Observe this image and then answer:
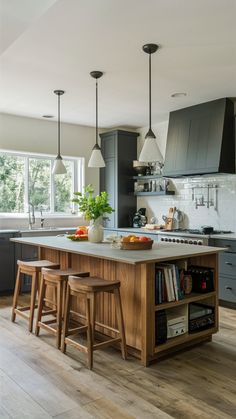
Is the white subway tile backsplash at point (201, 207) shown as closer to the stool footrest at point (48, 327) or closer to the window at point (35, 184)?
the window at point (35, 184)

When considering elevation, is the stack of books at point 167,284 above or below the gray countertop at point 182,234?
below

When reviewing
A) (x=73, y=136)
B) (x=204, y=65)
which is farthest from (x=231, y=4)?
(x=73, y=136)

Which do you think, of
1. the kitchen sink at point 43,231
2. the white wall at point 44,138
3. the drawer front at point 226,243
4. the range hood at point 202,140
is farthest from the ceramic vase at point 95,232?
the white wall at point 44,138

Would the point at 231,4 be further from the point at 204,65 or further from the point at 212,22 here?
the point at 204,65

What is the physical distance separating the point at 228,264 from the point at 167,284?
172 cm

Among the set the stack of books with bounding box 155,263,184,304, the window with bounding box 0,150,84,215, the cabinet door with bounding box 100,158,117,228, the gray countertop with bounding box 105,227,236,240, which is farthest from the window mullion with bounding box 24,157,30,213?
the stack of books with bounding box 155,263,184,304

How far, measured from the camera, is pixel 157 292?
9.49 feet

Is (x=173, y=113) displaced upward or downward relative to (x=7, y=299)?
upward

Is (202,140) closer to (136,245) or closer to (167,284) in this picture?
(136,245)

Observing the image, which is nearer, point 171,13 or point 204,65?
point 171,13

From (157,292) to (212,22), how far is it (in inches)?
83.1

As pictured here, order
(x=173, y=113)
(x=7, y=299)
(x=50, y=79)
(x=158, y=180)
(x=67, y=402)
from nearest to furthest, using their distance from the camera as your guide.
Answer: (x=67, y=402), (x=50, y=79), (x=7, y=299), (x=173, y=113), (x=158, y=180)

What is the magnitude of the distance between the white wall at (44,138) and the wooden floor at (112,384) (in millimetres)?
3073

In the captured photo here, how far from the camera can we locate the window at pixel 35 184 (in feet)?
18.7
